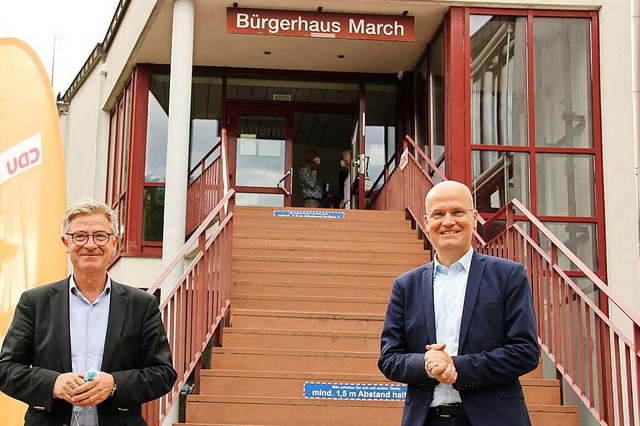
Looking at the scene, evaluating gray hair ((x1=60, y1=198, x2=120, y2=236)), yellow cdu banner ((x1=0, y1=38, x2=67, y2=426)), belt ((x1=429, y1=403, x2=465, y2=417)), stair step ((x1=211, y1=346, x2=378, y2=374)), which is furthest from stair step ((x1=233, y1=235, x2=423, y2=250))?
belt ((x1=429, y1=403, x2=465, y2=417))

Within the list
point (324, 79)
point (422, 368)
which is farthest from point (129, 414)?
point (324, 79)

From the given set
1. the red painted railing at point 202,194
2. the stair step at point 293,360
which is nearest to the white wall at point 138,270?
the red painted railing at point 202,194

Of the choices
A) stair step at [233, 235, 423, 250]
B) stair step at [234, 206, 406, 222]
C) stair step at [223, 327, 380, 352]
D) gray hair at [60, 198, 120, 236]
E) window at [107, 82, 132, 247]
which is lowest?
stair step at [223, 327, 380, 352]

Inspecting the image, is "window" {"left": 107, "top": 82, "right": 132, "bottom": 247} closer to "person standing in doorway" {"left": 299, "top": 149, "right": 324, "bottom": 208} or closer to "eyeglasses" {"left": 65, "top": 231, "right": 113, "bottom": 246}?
"person standing in doorway" {"left": 299, "top": 149, "right": 324, "bottom": 208}

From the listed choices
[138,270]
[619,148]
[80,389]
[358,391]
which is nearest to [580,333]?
[358,391]

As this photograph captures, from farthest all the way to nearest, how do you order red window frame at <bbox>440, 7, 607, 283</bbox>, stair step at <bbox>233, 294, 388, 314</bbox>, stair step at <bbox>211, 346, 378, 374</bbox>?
1. red window frame at <bbox>440, 7, 607, 283</bbox>
2. stair step at <bbox>233, 294, 388, 314</bbox>
3. stair step at <bbox>211, 346, 378, 374</bbox>

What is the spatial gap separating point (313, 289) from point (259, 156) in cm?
502

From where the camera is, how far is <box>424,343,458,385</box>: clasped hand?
9.19ft

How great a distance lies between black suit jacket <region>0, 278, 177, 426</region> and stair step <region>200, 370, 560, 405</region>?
10.8 ft

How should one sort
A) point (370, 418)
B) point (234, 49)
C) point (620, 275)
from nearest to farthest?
point (370, 418) → point (620, 275) → point (234, 49)

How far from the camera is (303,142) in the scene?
15.3 m

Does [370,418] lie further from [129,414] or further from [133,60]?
[133,60]

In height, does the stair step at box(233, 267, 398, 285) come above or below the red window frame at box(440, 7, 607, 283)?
below

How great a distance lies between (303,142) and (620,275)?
7.88m
